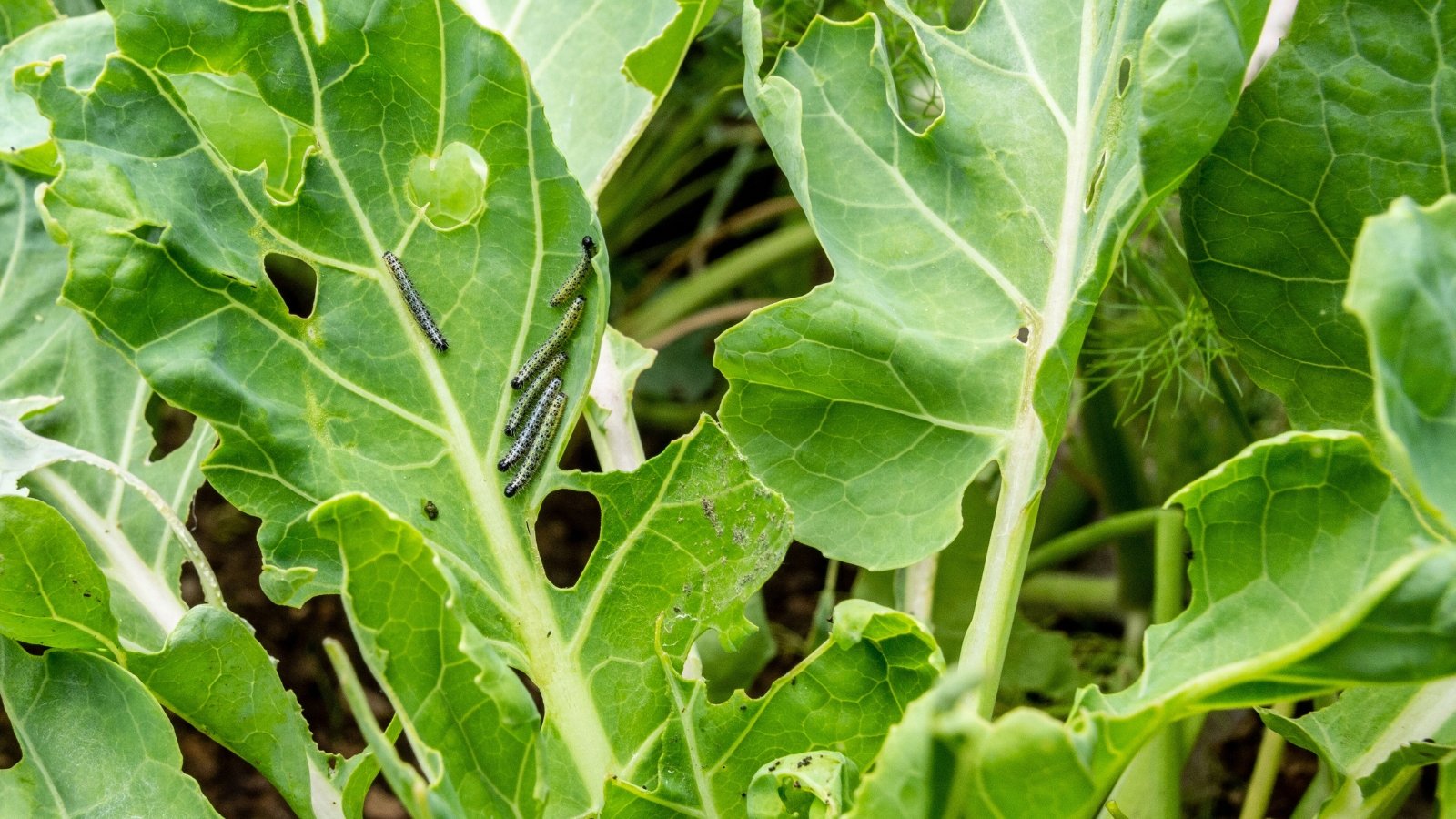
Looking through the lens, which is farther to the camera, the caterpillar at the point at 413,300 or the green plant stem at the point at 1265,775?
Answer: the green plant stem at the point at 1265,775

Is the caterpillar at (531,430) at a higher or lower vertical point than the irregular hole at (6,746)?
higher

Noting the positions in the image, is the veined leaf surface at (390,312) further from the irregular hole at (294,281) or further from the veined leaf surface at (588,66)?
the irregular hole at (294,281)

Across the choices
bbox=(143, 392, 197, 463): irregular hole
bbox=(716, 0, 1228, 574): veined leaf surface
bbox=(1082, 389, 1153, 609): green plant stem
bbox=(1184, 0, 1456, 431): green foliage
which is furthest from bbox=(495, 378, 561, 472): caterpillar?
bbox=(143, 392, 197, 463): irregular hole

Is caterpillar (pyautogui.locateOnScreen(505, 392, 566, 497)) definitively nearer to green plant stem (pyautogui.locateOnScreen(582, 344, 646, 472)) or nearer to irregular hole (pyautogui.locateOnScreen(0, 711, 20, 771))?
green plant stem (pyautogui.locateOnScreen(582, 344, 646, 472))

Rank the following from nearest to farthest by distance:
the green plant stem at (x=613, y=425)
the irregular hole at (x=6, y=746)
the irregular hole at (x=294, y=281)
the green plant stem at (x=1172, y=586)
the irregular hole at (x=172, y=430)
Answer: the green plant stem at (x=613, y=425), the green plant stem at (x=1172, y=586), the irregular hole at (x=6, y=746), the irregular hole at (x=172, y=430), the irregular hole at (x=294, y=281)

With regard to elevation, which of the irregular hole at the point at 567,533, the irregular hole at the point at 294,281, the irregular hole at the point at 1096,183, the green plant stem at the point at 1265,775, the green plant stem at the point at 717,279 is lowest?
the irregular hole at the point at 567,533

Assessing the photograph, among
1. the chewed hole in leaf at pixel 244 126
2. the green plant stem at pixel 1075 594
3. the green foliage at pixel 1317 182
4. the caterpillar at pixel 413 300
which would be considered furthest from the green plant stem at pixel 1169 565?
the chewed hole in leaf at pixel 244 126

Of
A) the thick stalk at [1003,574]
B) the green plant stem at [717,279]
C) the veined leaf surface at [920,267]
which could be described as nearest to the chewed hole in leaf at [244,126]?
the veined leaf surface at [920,267]

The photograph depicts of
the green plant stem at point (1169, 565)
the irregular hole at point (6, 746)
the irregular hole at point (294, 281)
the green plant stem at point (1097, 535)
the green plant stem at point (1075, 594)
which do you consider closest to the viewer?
the green plant stem at point (1169, 565)
